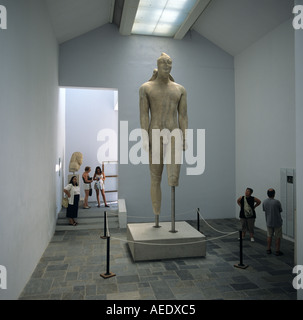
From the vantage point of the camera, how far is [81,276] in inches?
191

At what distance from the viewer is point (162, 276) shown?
4.84 meters

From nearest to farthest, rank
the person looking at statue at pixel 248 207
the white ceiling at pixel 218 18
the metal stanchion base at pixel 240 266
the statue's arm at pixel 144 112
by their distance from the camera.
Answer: the metal stanchion base at pixel 240 266
the statue's arm at pixel 144 112
the person looking at statue at pixel 248 207
the white ceiling at pixel 218 18

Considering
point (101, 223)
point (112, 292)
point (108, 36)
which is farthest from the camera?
point (108, 36)

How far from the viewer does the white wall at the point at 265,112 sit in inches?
281

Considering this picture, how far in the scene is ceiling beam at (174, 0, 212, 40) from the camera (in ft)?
24.4

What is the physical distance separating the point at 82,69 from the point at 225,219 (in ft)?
21.7

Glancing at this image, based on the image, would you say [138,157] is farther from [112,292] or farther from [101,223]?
[112,292]

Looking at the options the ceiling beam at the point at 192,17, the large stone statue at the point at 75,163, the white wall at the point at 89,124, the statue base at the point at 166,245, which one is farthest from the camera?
the white wall at the point at 89,124

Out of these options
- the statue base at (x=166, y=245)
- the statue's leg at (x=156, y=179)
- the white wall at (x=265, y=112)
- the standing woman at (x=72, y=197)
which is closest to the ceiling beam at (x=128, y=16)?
the white wall at (x=265, y=112)

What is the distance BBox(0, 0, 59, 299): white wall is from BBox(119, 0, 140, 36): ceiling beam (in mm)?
2038

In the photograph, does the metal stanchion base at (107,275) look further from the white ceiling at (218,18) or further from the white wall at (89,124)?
the white wall at (89,124)

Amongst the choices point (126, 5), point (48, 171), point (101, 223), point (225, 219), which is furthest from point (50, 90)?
point (225, 219)

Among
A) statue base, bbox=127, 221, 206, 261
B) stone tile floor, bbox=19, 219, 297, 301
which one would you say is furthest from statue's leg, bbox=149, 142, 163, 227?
stone tile floor, bbox=19, 219, 297, 301

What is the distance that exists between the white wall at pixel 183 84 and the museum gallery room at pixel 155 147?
36 millimetres
